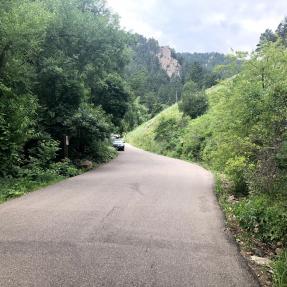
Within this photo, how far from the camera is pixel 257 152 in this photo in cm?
1392

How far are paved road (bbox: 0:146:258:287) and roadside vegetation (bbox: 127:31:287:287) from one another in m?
0.68

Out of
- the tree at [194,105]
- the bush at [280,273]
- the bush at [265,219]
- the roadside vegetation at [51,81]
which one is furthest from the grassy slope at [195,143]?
the roadside vegetation at [51,81]

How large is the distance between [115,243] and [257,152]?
7725 mm

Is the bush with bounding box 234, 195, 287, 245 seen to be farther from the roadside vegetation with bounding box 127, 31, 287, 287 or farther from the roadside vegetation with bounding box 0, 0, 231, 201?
the roadside vegetation with bounding box 0, 0, 231, 201

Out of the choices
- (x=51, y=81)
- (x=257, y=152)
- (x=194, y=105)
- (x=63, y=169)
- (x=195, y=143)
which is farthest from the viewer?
(x=194, y=105)

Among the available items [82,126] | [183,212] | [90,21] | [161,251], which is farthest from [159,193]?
[90,21]

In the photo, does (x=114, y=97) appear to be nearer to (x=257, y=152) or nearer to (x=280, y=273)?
(x=257, y=152)

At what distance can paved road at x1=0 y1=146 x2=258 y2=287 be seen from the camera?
5.99m

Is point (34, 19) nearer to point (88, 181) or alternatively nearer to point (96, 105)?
point (88, 181)

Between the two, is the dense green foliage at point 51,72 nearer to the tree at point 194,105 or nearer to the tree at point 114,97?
the tree at point 114,97

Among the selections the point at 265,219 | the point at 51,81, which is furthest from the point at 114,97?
the point at 265,219

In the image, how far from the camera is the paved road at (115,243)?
5988 millimetres

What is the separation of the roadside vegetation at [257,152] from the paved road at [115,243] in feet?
2.23

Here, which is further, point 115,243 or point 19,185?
point 19,185
